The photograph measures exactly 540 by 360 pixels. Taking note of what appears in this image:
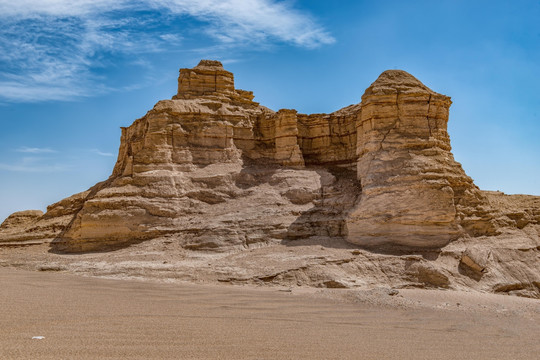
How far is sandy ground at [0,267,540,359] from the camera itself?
21.9 ft

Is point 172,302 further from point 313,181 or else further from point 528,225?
point 528,225

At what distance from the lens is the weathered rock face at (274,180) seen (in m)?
19.5

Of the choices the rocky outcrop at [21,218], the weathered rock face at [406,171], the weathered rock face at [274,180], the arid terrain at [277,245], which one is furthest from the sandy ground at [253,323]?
the rocky outcrop at [21,218]

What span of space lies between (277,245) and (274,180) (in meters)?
5.40

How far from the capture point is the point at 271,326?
29.2 ft

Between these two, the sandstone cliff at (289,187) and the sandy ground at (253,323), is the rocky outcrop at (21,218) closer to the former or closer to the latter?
the sandstone cliff at (289,187)

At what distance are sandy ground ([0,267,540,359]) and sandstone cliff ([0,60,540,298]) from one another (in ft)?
15.5

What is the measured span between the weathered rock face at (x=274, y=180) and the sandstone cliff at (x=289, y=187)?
0.19ft

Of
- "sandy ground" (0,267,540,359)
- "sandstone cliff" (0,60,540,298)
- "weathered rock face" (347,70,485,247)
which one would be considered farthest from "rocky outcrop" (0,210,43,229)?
"weathered rock face" (347,70,485,247)

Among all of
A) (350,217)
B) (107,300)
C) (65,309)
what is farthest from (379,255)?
(65,309)

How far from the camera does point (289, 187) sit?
23.9 m

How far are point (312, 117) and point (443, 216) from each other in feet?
36.3

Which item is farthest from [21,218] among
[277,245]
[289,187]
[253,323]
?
[253,323]

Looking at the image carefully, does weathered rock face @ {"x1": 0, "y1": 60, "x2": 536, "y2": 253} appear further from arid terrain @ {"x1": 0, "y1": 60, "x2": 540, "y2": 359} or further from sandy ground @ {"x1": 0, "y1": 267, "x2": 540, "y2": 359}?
sandy ground @ {"x1": 0, "y1": 267, "x2": 540, "y2": 359}
